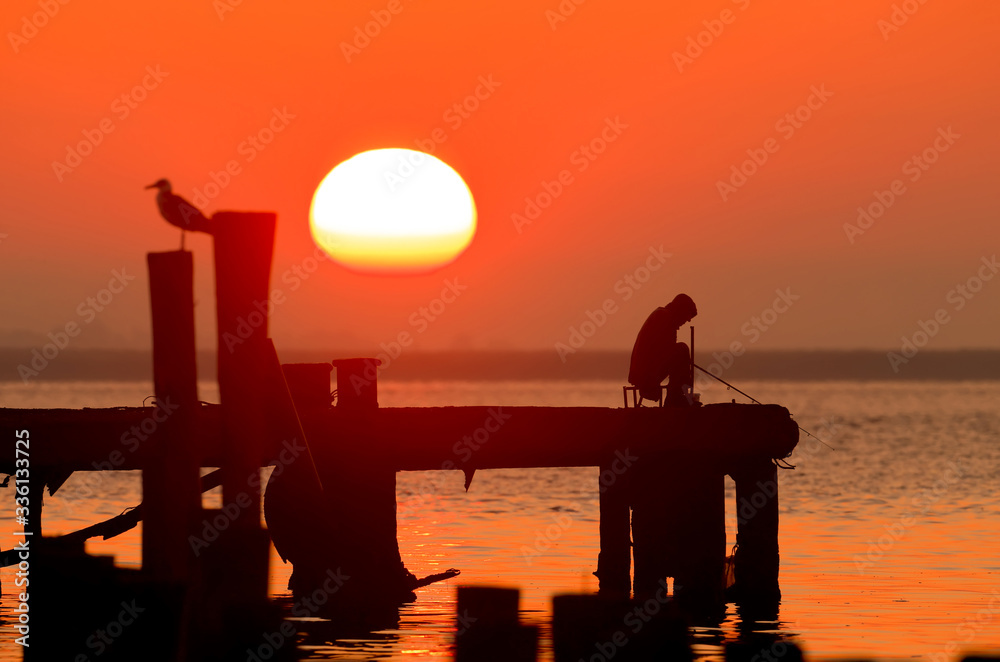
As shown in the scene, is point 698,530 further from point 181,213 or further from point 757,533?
point 181,213

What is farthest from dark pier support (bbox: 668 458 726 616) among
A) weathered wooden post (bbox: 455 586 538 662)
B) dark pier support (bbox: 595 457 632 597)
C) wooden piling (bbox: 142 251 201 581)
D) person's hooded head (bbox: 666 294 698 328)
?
wooden piling (bbox: 142 251 201 581)

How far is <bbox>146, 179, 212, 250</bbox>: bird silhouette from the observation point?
1338 cm

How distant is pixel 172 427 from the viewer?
43.8 ft

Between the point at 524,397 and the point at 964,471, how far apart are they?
67.5 meters

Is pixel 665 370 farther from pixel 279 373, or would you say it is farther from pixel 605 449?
pixel 279 373

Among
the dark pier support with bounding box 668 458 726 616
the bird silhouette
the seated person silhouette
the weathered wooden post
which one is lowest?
the weathered wooden post

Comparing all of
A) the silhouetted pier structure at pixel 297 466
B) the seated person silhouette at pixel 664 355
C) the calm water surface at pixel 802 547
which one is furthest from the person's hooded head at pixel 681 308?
the calm water surface at pixel 802 547

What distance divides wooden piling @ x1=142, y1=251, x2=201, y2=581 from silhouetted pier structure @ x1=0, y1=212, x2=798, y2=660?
0.06 feet

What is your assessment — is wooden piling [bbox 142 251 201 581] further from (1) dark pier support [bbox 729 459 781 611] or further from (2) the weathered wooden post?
(1) dark pier support [bbox 729 459 781 611]

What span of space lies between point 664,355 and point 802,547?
7802mm

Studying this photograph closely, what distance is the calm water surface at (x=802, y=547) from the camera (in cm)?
1573

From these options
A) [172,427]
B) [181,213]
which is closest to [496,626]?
[172,427]

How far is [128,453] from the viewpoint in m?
14.2

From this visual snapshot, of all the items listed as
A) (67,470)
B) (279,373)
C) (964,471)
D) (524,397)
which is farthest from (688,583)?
(524,397)
